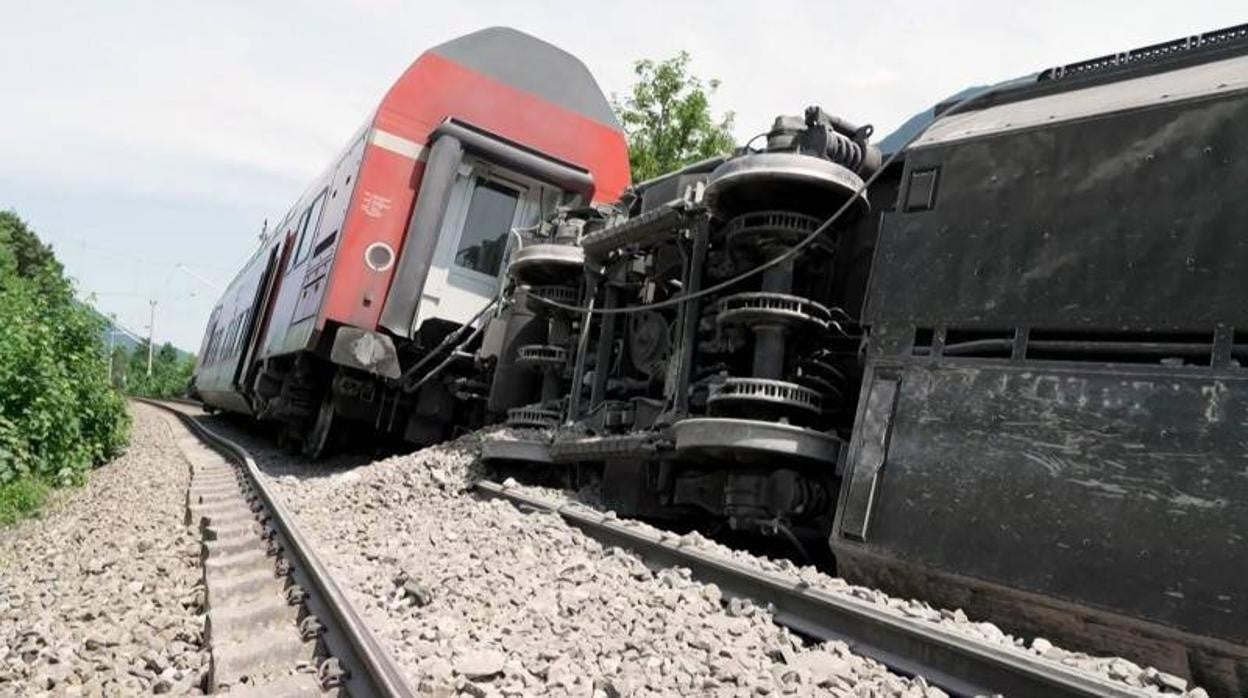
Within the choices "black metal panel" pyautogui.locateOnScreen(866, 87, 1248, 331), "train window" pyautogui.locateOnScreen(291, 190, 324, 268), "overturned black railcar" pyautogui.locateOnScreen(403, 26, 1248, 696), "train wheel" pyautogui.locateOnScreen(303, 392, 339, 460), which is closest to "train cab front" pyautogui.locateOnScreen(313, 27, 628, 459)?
"train wheel" pyautogui.locateOnScreen(303, 392, 339, 460)

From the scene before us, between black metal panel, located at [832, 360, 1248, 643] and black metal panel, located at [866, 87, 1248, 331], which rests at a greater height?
black metal panel, located at [866, 87, 1248, 331]

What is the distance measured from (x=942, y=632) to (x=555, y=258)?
5.61 meters

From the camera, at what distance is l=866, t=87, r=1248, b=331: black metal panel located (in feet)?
10.5

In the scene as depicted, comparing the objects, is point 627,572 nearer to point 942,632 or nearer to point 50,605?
point 942,632

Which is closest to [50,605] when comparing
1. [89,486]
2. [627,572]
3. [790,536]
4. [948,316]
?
[627,572]

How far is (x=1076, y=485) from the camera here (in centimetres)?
328

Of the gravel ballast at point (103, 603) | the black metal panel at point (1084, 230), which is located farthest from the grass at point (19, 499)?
the black metal panel at point (1084, 230)

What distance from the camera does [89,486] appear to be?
403 inches

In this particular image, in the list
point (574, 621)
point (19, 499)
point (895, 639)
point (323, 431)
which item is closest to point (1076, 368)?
point (895, 639)

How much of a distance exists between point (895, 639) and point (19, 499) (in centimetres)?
820

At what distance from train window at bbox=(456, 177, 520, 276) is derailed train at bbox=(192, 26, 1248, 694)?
159 centimetres

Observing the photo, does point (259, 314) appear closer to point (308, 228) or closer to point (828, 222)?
point (308, 228)

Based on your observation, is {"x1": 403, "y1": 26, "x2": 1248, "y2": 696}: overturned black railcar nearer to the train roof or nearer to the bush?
the train roof

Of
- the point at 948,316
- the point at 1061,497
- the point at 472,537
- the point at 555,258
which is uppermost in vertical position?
the point at 555,258
